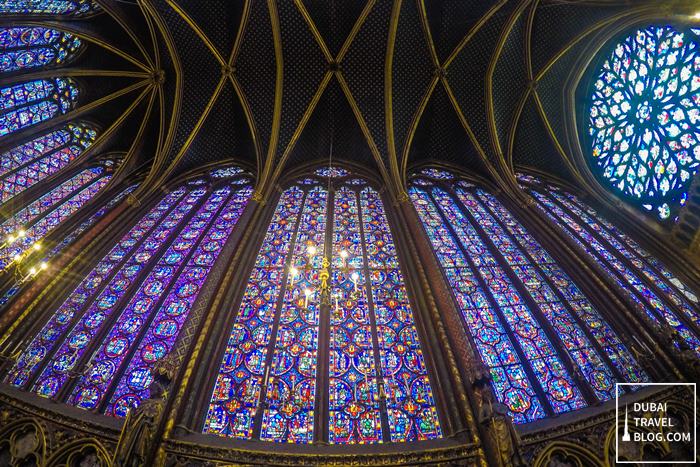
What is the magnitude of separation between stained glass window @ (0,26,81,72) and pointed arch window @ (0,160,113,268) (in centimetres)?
308

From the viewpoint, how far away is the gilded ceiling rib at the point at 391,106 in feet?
45.2

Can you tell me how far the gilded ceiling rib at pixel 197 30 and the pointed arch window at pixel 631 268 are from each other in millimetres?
11658

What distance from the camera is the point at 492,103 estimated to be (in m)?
15.0

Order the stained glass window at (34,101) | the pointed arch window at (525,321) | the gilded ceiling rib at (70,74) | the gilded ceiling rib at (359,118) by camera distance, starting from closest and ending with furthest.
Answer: the pointed arch window at (525,321) → the gilded ceiling rib at (70,74) → the stained glass window at (34,101) → the gilded ceiling rib at (359,118)

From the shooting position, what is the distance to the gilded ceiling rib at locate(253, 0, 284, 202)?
44.8 feet

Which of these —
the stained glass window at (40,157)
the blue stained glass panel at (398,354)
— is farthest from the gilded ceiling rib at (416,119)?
the stained glass window at (40,157)

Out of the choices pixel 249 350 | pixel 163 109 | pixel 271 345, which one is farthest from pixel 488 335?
pixel 163 109

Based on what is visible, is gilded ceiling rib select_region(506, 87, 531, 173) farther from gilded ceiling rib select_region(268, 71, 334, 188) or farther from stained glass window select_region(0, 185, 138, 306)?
stained glass window select_region(0, 185, 138, 306)

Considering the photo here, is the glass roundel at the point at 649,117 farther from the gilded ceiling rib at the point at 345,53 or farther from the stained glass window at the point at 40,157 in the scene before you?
the stained glass window at the point at 40,157

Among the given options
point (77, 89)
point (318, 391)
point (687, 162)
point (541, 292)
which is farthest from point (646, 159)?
point (77, 89)

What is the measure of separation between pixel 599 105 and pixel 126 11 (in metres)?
15.0

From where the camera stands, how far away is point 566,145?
14.5 m

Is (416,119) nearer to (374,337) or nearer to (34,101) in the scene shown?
(374,337)

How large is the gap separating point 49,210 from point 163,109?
532 cm
